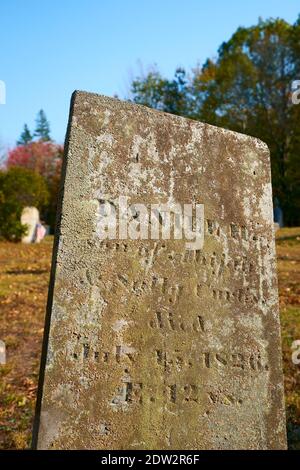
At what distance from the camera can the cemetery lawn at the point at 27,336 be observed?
14.2 ft

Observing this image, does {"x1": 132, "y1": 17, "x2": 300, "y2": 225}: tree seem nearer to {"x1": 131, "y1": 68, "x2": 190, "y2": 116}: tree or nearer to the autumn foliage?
{"x1": 131, "y1": 68, "x2": 190, "y2": 116}: tree

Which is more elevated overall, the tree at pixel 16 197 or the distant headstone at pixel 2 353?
the tree at pixel 16 197

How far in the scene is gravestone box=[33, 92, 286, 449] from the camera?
2762mm

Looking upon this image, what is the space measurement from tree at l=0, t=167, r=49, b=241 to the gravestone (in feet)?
56.8

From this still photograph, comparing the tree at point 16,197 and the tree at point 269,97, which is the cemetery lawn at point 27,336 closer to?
the tree at point 16,197

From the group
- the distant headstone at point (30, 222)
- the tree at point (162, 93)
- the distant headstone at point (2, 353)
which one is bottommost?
the distant headstone at point (2, 353)

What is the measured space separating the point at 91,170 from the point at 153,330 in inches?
39.2

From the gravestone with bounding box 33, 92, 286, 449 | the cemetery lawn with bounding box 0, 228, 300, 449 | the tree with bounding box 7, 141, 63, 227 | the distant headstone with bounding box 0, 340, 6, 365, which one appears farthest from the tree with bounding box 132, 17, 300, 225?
the gravestone with bounding box 33, 92, 286, 449

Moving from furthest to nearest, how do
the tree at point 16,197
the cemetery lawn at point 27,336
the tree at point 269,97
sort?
the tree at point 269,97 < the tree at point 16,197 < the cemetery lawn at point 27,336

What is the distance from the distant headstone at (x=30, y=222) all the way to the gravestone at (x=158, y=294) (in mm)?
17565

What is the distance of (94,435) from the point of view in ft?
9.06

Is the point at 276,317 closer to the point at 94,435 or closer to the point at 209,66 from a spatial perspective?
the point at 94,435

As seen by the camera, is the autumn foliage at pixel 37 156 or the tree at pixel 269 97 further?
the autumn foliage at pixel 37 156

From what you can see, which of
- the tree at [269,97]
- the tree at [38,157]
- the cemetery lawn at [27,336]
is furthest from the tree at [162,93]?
the tree at [38,157]
